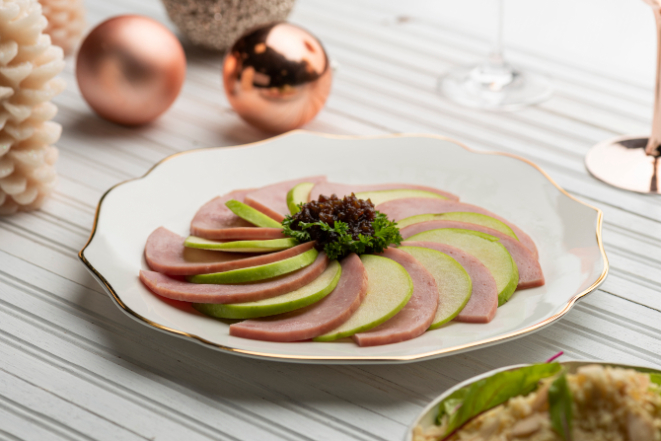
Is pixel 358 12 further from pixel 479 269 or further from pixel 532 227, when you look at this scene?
pixel 479 269

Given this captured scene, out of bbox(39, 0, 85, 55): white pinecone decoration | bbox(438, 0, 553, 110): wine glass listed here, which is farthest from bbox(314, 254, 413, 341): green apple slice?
bbox(39, 0, 85, 55): white pinecone decoration

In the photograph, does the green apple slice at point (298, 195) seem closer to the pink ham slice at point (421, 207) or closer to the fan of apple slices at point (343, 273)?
the fan of apple slices at point (343, 273)

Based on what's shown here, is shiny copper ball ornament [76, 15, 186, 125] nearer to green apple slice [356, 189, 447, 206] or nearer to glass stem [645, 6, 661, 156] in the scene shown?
green apple slice [356, 189, 447, 206]

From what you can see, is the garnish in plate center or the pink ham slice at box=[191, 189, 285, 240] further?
the pink ham slice at box=[191, 189, 285, 240]

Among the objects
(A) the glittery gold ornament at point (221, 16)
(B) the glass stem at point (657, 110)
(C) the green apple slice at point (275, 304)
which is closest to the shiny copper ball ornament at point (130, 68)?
(A) the glittery gold ornament at point (221, 16)

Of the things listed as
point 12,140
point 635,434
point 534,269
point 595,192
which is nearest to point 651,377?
point 635,434

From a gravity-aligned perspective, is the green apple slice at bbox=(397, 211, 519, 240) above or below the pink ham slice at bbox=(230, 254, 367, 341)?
above

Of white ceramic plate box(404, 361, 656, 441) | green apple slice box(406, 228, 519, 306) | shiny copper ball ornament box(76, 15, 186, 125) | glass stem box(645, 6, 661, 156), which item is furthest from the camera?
shiny copper ball ornament box(76, 15, 186, 125)
